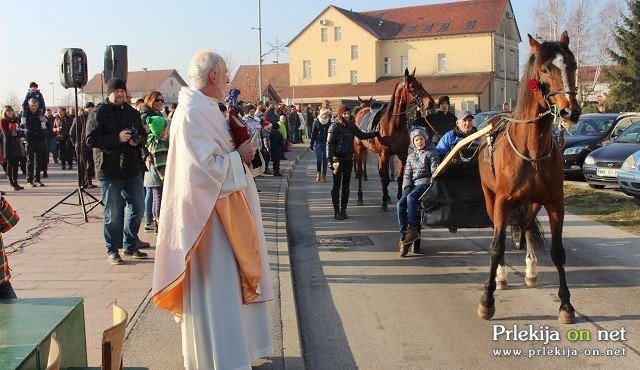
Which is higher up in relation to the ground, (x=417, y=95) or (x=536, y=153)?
(x=417, y=95)

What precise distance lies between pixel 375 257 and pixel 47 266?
408 cm

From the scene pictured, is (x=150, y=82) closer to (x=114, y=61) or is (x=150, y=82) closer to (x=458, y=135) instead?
(x=114, y=61)

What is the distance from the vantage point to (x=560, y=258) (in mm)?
6398

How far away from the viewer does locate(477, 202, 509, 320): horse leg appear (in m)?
6.31

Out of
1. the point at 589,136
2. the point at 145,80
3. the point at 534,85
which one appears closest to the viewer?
the point at 534,85

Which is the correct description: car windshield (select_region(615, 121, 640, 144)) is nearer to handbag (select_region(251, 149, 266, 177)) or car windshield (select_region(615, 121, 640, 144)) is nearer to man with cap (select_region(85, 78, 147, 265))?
man with cap (select_region(85, 78, 147, 265))

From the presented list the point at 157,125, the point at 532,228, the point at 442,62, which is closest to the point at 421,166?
the point at 532,228

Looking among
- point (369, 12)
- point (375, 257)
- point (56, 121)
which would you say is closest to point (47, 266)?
point (375, 257)

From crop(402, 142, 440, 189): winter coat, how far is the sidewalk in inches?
75.5

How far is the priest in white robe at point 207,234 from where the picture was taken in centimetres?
430

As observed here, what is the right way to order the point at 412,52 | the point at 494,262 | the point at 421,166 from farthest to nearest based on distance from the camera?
the point at 412,52 → the point at 421,166 → the point at 494,262

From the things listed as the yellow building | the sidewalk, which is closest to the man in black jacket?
the sidewalk

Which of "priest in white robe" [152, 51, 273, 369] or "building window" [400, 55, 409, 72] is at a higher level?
"building window" [400, 55, 409, 72]

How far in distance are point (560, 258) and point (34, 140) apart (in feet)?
46.5
